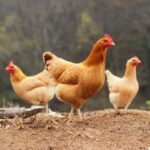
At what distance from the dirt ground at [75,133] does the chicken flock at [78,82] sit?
0.36 meters

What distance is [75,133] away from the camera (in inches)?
254

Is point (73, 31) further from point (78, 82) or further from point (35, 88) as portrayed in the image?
point (78, 82)

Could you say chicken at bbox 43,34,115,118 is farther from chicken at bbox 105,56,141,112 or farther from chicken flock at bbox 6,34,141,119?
chicken at bbox 105,56,141,112

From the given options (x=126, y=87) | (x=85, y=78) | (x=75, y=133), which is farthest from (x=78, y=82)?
(x=126, y=87)

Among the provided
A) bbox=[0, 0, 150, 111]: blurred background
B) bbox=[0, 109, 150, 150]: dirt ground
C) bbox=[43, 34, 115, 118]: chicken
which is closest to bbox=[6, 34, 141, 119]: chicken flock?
bbox=[43, 34, 115, 118]: chicken

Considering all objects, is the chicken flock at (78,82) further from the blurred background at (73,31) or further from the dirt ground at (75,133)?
the blurred background at (73,31)

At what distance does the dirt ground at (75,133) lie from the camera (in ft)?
19.9

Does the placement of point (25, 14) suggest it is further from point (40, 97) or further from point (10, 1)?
point (40, 97)

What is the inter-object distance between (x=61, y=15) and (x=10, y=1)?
2696mm

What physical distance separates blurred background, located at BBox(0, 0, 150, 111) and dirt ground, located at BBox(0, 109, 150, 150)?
640 inches

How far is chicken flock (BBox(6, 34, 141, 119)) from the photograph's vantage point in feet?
23.1

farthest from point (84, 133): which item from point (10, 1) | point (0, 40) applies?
point (10, 1)

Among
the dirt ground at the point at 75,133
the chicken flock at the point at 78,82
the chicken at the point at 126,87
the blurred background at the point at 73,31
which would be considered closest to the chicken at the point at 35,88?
the chicken flock at the point at 78,82

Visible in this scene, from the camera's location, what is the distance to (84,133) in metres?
6.47
